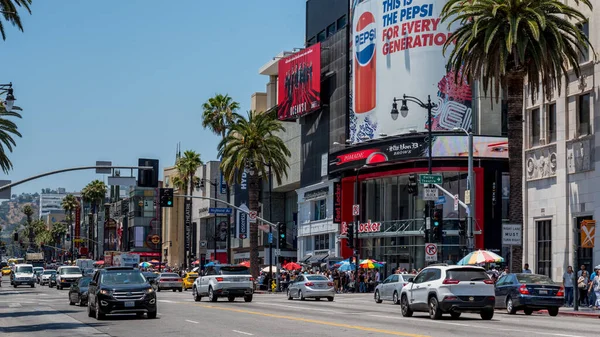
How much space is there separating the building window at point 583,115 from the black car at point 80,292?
949 inches

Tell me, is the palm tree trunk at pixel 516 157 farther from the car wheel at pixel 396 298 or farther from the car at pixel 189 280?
the car at pixel 189 280

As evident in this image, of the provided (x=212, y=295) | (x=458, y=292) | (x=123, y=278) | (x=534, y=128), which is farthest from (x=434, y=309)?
(x=534, y=128)

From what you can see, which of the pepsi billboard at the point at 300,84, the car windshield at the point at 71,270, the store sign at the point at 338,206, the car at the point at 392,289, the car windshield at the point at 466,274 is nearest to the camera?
the car windshield at the point at 466,274

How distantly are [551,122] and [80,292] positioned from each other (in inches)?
975

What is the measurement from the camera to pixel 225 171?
79875mm

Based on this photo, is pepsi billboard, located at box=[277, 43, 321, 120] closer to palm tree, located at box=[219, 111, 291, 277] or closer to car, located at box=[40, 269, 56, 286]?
palm tree, located at box=[219, 111, 291, 277]

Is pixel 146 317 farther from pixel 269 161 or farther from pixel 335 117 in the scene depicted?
pixel 335 117

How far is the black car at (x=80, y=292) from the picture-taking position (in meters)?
42.9

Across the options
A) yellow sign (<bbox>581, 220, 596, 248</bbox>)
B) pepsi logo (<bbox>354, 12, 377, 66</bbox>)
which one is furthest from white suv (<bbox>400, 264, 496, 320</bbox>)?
pepsi logo (<bbox>354, 12, 377, 66</bbox>)

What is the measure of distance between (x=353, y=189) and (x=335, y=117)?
7.17 metres

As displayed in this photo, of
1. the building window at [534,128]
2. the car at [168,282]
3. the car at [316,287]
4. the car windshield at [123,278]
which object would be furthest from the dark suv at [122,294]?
the car at [168,282]

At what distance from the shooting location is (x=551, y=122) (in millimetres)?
50375

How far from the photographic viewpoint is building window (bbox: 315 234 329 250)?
88.0 metres

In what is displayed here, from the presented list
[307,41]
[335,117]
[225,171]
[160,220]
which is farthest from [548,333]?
[160,220]
